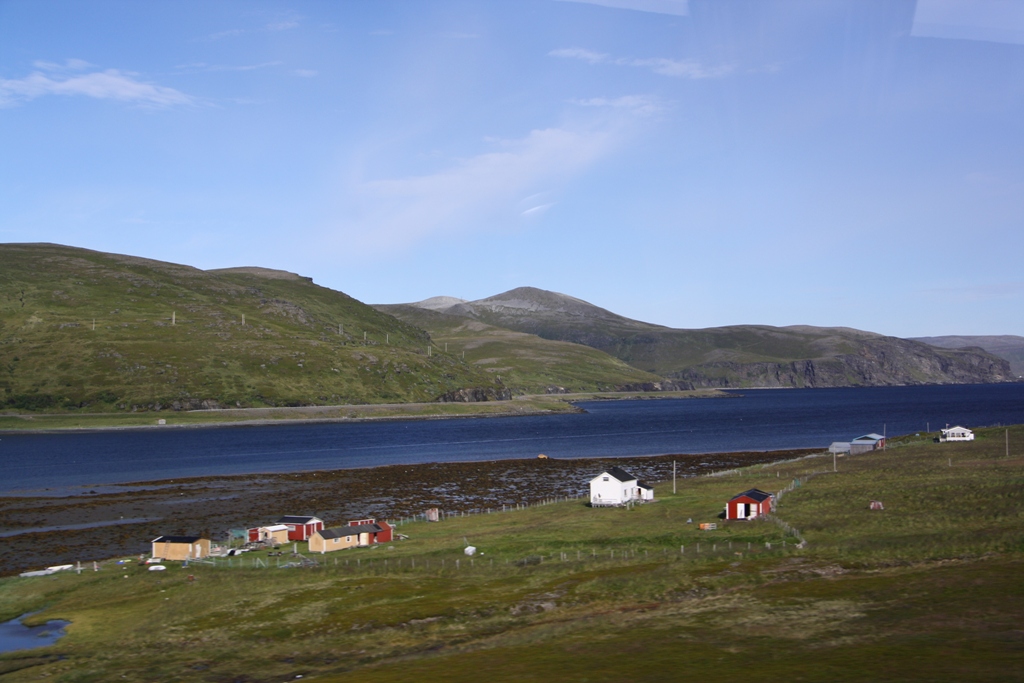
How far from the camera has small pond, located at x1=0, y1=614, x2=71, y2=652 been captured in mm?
45281

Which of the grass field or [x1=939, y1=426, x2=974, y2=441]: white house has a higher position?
[x1=939, y1=426, x2=974, y2=441]: white house

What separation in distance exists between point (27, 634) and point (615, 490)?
49841 mm

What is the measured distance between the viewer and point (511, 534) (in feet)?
221

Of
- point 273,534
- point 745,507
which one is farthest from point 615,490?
point 273,534

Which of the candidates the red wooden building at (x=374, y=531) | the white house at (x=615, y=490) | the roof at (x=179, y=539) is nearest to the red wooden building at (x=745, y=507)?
the white house at (x=615, y=490)

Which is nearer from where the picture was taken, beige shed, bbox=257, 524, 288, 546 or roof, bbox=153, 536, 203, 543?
roof, bbox=153, 536, 203, 543

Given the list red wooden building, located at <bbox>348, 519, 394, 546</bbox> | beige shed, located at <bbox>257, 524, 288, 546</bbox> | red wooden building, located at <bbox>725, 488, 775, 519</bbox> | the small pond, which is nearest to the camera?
the small pond

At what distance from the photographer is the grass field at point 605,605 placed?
108 ft

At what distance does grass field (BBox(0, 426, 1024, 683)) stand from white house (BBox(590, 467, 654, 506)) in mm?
7819

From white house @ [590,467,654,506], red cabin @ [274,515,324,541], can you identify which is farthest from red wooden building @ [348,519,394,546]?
white house @ [590,467,654,506]

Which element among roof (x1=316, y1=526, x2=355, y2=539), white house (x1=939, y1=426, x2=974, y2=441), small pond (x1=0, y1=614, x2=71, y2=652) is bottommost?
small pond (x1=0, y1=614, x2=71, y2=652)

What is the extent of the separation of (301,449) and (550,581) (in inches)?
4794

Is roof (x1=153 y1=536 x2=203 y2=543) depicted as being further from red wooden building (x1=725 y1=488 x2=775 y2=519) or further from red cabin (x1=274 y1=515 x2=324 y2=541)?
red wooden building (x1=725 y1=488 x2=775 y2=519)

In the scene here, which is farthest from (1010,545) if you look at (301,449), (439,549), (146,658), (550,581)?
(301,449)
